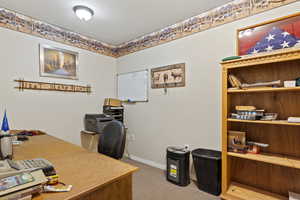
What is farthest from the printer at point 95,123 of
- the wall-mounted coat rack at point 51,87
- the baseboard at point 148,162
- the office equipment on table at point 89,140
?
the baseboard at point 148,162

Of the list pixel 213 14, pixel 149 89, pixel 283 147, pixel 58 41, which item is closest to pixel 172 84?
pixel 149 89

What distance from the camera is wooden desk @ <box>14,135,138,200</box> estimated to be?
78 centimetres

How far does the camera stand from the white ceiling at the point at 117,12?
2.02 m

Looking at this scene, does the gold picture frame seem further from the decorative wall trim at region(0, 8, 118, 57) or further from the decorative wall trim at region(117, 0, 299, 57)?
the decorative wall trim at region(0, 8, 118, 57)

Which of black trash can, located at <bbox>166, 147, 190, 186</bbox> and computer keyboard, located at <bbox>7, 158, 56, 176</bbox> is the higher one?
computer keyboard, located at <bbox>7, 158, 56, 176</bbox>

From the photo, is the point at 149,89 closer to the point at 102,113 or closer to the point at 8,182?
the point at 102,113

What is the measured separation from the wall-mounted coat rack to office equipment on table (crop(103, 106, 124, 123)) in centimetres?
53

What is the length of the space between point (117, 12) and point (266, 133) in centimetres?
254

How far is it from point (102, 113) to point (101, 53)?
1.36 metres

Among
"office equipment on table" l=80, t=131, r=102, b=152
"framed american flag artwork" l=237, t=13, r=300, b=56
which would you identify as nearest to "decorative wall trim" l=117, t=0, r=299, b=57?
"framed american flag artwork" l=237, t=13, r=300, b=56

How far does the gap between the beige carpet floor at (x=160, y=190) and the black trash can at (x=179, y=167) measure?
3.1 inches

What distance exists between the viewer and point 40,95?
2.51m

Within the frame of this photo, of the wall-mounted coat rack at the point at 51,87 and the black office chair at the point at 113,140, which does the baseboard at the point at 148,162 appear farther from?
the wall-mounted coat rack at the point at 51,87

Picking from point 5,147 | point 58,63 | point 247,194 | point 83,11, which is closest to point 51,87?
point 58,63
